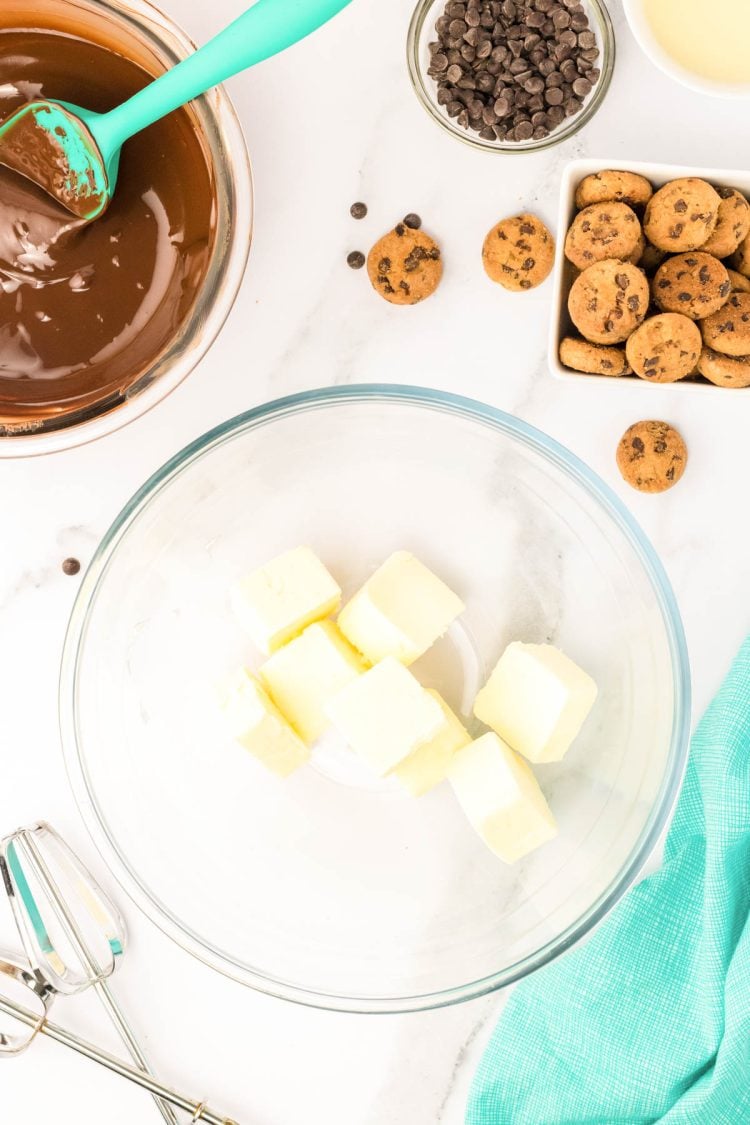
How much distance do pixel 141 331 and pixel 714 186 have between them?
0.56 meters

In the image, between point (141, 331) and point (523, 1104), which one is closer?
point (141, 331)

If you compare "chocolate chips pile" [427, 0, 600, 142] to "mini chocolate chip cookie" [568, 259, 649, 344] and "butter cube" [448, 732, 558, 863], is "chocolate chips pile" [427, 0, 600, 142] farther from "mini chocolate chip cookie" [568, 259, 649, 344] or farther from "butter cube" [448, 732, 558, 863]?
"butter cube" [448, 732, 558, 863]

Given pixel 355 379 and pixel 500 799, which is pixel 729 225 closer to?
pixel 355 379

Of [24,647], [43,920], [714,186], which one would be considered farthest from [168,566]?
[714,186]

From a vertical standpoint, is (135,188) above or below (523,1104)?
above

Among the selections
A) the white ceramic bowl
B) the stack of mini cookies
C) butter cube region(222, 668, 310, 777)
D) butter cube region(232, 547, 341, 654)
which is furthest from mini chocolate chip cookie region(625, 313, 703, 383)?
butter cube region(222, 668, 310, 777)

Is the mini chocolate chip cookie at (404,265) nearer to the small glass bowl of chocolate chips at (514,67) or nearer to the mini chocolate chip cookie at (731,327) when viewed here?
the small glass bowl of chocolate chips at (514,67)

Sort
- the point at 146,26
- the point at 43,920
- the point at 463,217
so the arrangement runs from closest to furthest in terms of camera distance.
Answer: the point at 146,26
the point at 463,217
the point at 43,920

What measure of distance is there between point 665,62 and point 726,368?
0.29 meters

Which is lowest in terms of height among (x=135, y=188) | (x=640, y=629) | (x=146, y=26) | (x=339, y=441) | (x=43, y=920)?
(x=43, y=920)

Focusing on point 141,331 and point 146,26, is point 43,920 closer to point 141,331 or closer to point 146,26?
Result: point 141,331

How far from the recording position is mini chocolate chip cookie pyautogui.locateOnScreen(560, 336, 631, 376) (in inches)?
35.7

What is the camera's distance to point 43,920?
3.66 feet

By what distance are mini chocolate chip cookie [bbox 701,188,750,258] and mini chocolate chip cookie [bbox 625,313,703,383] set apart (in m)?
0.07
